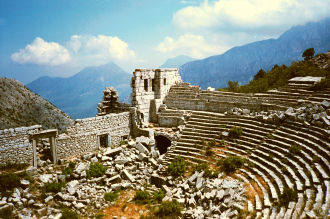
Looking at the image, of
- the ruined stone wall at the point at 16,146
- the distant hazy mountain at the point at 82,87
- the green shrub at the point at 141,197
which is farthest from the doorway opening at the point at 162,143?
the distant hazy mountain at the point at 82,87

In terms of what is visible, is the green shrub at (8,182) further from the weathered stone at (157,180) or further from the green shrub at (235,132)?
the green shrub at (235,132)

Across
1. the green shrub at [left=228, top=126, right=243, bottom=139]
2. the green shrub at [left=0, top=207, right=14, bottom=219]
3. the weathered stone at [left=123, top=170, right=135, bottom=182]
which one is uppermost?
the green shrub at [left=228, top=126, right=243, bottom=139]

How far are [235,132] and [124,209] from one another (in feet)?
29.0

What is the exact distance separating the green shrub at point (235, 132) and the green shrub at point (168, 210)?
6705 millimetres

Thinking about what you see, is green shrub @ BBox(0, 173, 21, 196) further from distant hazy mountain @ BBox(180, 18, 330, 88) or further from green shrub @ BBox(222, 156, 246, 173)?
distant hazy mountain @ BBox(180, 18, 330, 88)

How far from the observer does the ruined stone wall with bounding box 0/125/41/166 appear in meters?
13.4

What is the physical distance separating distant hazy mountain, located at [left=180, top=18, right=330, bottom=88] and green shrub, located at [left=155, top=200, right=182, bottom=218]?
251 feet

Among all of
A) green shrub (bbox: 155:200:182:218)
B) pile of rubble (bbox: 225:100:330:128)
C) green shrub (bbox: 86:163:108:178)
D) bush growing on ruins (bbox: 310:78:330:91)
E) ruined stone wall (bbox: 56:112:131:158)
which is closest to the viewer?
green shrub (bbox: 155:200:182:218)

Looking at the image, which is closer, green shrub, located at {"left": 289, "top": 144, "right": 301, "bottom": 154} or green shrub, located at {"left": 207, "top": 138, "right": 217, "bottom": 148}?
green shrub, located at {"left": 289, "top": 144, "right": 301, "bottom": 154}

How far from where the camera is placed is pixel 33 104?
28406 mm

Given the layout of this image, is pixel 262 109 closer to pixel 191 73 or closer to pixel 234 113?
pixel 234 113

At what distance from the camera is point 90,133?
17.2 metres

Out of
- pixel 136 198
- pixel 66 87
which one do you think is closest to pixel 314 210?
pixel 136 198

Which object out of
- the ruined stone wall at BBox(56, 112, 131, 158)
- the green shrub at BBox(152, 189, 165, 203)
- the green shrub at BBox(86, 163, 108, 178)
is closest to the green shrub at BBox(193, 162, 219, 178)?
the green shrub at BBox(152, 189, 165, 203)
